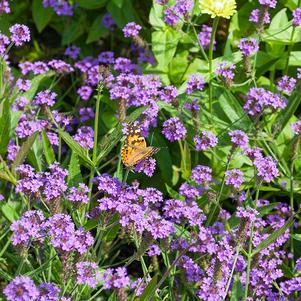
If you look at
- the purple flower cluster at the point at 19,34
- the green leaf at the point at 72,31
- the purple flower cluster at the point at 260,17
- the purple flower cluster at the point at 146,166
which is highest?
the purple flower cluster at the point at 260,17

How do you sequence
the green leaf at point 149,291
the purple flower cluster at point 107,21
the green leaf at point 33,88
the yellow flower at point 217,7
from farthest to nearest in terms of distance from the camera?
the purple flower cluster at point 107,21 < the green leaf at point 33,88 < the yellow flower at point 217,7 < the green leaf at point 149,291

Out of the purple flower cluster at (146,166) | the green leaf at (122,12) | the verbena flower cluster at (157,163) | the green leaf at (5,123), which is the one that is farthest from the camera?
the green leaf at (122,12)

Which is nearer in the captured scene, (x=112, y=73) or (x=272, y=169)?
(x=272, y=169)

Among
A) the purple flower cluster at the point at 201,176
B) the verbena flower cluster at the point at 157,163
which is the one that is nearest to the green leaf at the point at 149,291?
the verbena flower cluster at the point at 157,163

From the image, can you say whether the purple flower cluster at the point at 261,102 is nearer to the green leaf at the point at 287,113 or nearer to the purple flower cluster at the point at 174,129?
the green leaf at the point at 287,113

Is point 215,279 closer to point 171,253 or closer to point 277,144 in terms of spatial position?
point 171,253

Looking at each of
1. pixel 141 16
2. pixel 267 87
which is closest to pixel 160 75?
pixel 267 87

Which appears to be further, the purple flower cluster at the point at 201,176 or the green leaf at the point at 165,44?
the green leaf at the point at 165,44
